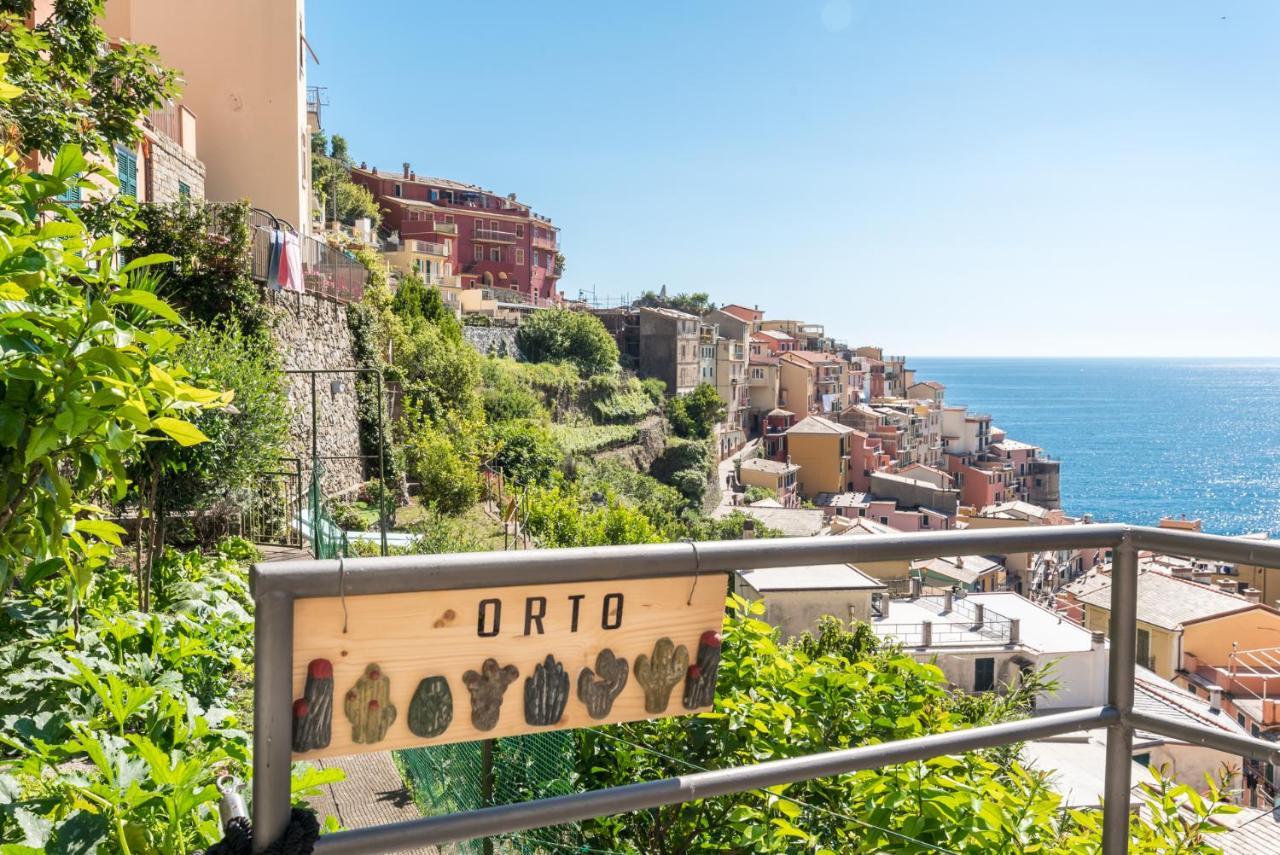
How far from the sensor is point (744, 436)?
63.8 meters

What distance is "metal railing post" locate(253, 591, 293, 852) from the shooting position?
0.92m

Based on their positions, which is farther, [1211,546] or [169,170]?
[169,170]

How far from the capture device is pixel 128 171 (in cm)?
1312

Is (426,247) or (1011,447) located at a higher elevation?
(426,247)

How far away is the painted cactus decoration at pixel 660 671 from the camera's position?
121 centimetres

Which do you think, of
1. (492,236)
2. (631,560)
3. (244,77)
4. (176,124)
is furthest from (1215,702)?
(492,236)

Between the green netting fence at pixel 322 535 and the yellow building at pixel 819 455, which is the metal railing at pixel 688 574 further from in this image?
the yellow building at pixel 819 455

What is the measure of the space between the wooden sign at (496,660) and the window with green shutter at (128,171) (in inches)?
541

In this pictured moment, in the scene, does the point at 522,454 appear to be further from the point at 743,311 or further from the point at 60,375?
the point at 743,311

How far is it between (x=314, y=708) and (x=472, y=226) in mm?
59349

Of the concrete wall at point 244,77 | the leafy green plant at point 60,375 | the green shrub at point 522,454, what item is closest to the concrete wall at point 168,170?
the concrete wall at point 244,77

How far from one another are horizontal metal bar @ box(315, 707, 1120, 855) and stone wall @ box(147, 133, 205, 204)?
14.4 meters

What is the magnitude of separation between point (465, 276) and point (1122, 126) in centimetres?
7506

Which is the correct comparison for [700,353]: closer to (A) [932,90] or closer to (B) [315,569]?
(A) [932,90]
